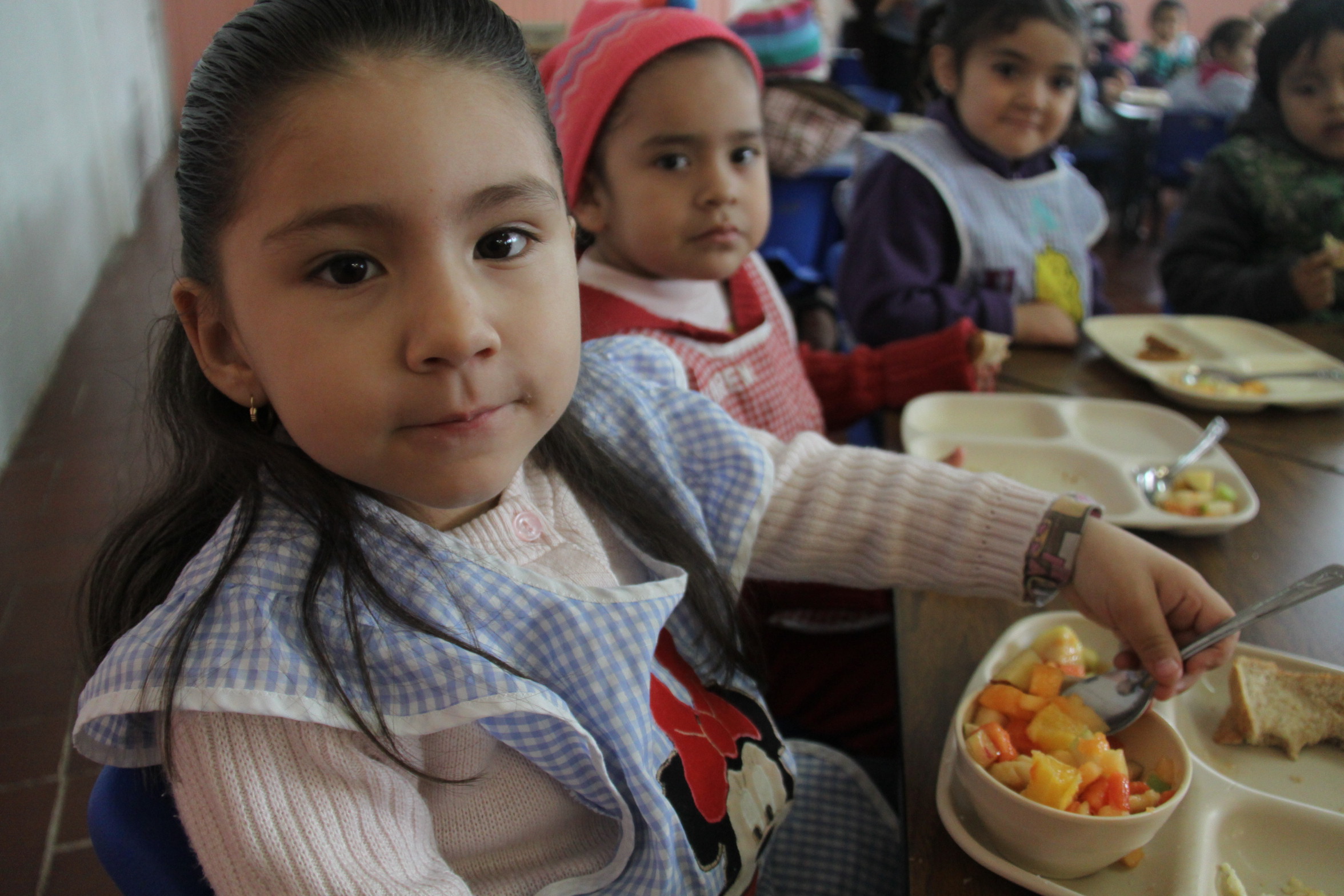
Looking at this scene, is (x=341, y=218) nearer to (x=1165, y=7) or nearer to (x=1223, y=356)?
(x=1223, y=356)

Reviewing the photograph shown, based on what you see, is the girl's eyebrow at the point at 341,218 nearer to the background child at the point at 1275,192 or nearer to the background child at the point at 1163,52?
the background child at the point at 1275,192

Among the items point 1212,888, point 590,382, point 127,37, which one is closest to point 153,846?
point 590,382

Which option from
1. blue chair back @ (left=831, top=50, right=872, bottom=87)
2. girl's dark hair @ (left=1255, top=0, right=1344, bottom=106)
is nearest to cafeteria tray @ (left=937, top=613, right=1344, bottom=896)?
girl's dark hair @ (left=1255, top=0, right=1344, bottom=106)

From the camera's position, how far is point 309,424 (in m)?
0.66

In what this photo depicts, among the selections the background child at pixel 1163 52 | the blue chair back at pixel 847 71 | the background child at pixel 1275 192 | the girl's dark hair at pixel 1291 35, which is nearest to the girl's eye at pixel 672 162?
the background child at pixel 1275 192

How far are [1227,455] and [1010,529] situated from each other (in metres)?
0.53

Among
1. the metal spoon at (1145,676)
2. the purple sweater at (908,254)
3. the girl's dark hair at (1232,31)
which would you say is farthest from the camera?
the girl's dark hair at (1232,31)

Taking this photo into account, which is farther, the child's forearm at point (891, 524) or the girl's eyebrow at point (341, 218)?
the child's forearm at point (891, 524)

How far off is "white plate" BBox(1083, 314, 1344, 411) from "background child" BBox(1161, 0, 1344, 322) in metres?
0.34

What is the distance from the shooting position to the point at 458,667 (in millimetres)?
672

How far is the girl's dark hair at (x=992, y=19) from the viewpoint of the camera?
74.9 inches

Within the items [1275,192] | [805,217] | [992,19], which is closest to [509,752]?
[992,19]

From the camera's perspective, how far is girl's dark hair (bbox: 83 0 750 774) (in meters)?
0.64

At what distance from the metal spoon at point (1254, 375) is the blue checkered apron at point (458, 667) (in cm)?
107
